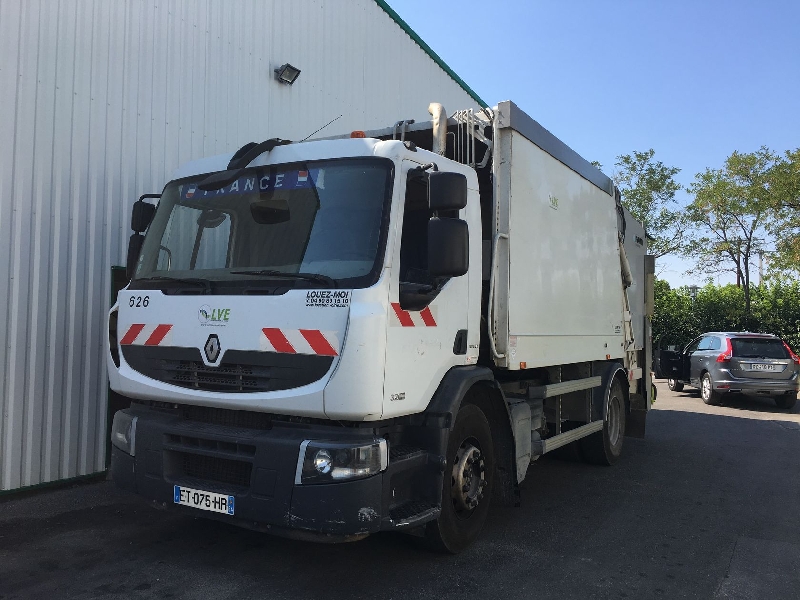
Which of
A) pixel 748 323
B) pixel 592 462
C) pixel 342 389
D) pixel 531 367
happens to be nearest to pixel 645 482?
pixel 592 462

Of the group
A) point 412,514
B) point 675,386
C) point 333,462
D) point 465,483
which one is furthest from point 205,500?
point 675,386

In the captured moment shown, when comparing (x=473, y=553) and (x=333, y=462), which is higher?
(x=333, y=462)

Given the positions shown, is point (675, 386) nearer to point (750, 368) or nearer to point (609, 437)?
point (750, 368)

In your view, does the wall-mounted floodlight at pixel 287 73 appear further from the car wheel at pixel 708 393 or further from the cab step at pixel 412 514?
the car wheel at pixel 708 393

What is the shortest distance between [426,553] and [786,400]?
11642 mm

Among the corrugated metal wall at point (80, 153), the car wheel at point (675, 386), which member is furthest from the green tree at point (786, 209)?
the corrugated metal wall at point (80, 153)

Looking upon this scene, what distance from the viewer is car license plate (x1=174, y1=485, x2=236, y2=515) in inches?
141

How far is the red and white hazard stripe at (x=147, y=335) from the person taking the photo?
13.2 ft

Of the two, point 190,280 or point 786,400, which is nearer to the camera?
point 190,280

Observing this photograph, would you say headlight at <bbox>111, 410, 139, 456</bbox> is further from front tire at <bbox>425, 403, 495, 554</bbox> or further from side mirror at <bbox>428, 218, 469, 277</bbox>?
side mirror at <bbox>428, 218, 469, 277</bbox>

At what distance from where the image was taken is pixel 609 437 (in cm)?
735

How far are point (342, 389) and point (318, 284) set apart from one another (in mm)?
623

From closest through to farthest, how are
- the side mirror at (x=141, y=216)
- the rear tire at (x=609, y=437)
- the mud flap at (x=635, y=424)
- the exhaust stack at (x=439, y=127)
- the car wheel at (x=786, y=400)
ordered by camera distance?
the exhaust stack at (x=439, y=127) < the side mirror at (x=141, y=216) < the rear tire at (x=609, y=437) < the mud flap at (x=635, y=424) < the car wheel at (x=786, y=400)

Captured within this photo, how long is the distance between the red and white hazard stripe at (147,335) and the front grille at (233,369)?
4 centimetres
